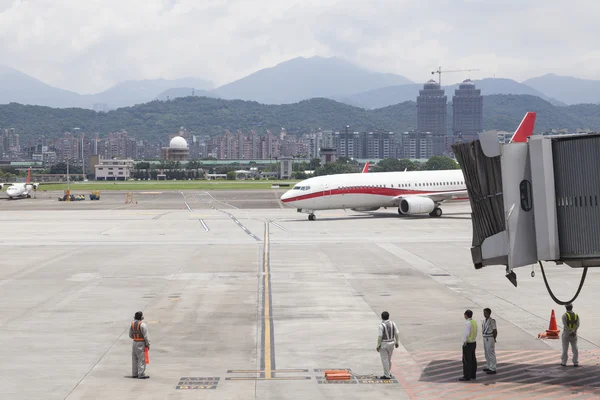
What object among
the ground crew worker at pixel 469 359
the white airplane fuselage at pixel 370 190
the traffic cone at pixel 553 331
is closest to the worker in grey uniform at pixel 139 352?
the ground crew worker at pixel 469 359

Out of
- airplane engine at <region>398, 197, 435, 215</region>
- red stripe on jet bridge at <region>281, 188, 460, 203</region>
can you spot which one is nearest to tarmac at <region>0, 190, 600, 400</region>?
red stripe on jet bridge at <region>281, 188, 460, 203</region>

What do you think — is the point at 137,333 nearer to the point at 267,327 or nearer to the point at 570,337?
the point at 267,327

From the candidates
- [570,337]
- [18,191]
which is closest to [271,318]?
[570,337]

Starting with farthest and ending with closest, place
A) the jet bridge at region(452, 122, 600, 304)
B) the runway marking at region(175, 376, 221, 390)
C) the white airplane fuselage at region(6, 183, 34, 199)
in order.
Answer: the white airplane fuselage at region(6, 183, 34, 199) < the jet bridge at region(452, 122, 600, 304) < the runway marking at region(175, 376, 221, 390)

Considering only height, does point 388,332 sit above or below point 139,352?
above

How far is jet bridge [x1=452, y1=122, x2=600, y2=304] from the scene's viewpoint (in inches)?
798

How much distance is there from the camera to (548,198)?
67.5ft

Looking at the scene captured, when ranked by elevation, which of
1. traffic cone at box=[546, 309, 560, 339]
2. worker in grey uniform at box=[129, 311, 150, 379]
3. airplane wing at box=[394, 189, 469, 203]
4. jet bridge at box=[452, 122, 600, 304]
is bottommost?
traffic cone at box=[546, 309, 560, 339]

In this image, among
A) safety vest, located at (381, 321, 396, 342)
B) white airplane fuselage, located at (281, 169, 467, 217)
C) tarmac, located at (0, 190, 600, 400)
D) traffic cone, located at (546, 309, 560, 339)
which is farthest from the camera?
white airplane fuselage, located at (281, 169, 467, 217)

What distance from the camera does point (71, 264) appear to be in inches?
1769

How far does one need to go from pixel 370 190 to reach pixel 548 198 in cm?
5768

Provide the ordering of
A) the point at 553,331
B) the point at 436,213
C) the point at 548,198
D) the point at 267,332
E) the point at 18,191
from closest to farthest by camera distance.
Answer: the point at 548,198
the point at 553,331
the point at 267,332
the point at 436,213
the point at 18,191

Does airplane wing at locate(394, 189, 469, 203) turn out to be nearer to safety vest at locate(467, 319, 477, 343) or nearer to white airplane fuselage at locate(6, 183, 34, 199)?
safety vest at locate(467, 319, 477, 343)

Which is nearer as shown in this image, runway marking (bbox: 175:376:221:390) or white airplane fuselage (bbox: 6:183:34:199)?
runway marking (bbox: 175:376:221:390)
